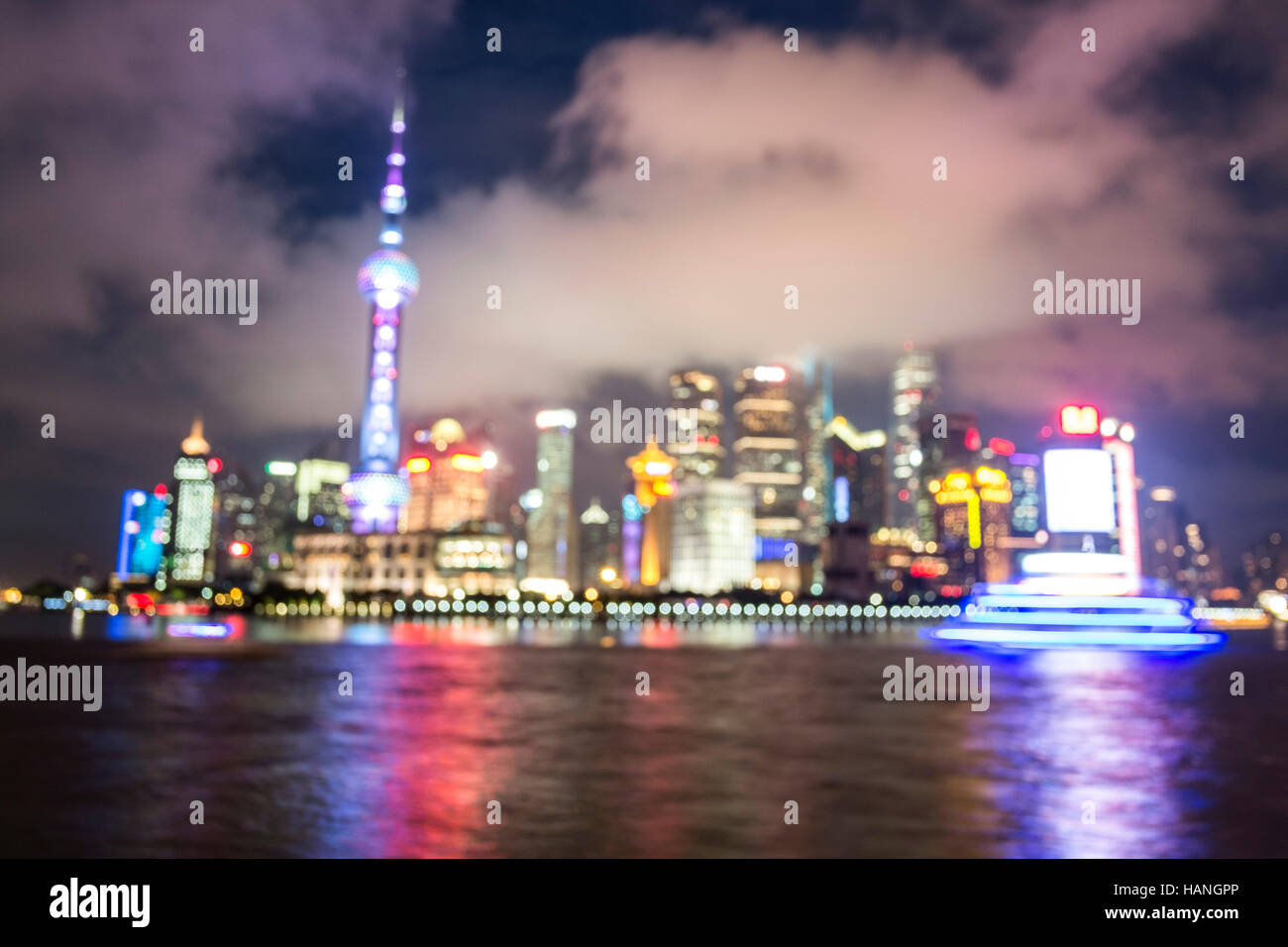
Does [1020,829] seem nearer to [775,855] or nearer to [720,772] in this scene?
[775,855]

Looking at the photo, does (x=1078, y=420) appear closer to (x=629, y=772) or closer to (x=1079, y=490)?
(x=1079, y=490)

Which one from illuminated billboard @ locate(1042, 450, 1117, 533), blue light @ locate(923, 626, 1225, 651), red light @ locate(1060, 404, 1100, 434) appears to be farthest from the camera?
red light @ locate(1060, 404, 1100, 434)

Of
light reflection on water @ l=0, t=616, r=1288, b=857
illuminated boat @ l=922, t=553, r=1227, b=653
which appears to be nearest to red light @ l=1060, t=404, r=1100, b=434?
illuminated boat @ l=922, t=553, r=1227, b=653

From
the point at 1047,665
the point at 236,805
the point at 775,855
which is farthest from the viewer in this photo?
the point at 1047,665

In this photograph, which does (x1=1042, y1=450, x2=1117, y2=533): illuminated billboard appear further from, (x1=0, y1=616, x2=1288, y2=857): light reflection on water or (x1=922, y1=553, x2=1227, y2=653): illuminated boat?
(x1=0, y1=616, x2=1288, y2=857): light reflection on water

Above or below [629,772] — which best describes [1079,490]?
above

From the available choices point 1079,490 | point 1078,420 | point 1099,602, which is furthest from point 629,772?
point 1078,420
